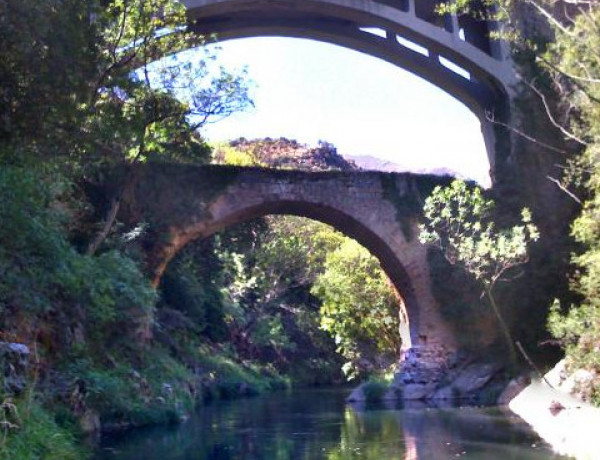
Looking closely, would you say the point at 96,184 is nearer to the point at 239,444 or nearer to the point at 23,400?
the point at 239,444

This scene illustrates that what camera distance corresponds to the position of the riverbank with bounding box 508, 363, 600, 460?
971 cm

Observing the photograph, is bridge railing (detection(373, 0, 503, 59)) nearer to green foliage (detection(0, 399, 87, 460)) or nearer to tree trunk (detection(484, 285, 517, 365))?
tree trunk (detection(484, 285, 517, 365))

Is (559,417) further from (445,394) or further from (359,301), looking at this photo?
(359,301)

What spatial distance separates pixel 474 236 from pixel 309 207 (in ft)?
12.2

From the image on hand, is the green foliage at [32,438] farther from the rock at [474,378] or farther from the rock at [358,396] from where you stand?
the rock at [358,396]

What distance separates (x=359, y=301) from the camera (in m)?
24.4

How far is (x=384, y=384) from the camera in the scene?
66.2 feet

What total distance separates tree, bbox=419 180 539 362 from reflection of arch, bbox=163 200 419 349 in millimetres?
1136

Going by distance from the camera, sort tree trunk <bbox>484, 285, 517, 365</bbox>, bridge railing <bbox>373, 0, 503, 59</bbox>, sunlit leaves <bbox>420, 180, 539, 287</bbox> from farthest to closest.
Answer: bridge railing <bbox>373, 0, 503, 59</bbox> → tree trunk <bbox>484, 285, 517, 365</bbox> → sunlit leaves <bbox>420, 180, 539, 287</bbox>

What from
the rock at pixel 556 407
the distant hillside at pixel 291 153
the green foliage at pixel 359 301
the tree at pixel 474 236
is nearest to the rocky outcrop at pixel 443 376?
the tree at pixel 474 236

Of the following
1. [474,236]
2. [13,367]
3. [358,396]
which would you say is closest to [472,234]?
[474,236]

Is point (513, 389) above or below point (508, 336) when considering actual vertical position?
below

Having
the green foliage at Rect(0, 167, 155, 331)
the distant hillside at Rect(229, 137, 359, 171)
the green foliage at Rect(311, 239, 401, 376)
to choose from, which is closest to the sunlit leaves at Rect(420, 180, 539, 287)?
the green foliage at Rect(311, 239, 401, 376)

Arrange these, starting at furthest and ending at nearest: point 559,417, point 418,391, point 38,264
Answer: point 418,391
point 559,417
point 38,264
